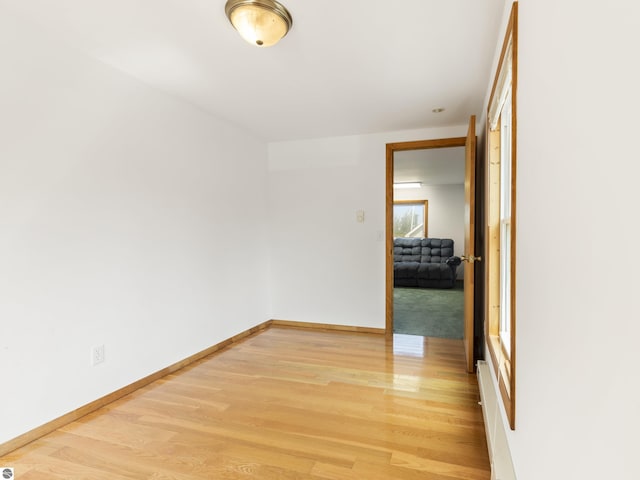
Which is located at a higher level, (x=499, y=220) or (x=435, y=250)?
(x=499, y=220)

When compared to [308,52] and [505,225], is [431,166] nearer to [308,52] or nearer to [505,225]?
[505,225]

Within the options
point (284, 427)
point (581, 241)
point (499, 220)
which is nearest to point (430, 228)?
point (499, 220)

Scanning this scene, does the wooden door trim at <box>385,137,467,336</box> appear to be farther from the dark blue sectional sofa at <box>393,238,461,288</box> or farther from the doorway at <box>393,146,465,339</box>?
the dark blue sectional sofa at <box>393,238,461,288</box>

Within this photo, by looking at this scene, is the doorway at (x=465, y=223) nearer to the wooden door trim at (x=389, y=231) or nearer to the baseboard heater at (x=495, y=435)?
the wooden door trim at (x=389, y=231)

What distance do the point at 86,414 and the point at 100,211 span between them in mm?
1263

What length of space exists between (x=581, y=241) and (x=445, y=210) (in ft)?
24.7

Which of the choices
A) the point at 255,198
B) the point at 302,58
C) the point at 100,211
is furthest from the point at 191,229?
the point at 302,58

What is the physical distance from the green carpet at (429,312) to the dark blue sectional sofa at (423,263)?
0.21 metres

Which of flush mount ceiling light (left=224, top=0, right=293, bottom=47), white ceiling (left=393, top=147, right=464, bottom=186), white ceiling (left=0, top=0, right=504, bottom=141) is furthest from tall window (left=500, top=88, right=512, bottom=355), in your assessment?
white ceiling (left=393, top=147, right=464, bottom=186)

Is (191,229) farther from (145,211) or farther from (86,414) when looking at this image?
(86,414)

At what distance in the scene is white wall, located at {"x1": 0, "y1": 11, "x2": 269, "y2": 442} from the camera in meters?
1.83

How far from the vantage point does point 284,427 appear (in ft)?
6.56

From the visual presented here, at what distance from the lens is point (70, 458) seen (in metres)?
1.72

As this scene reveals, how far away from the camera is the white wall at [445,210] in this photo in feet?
25.1
